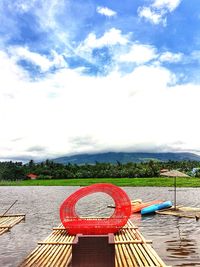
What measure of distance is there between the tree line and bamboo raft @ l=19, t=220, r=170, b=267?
228ft

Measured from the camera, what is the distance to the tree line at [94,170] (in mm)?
88375

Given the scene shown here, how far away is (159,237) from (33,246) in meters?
6.12

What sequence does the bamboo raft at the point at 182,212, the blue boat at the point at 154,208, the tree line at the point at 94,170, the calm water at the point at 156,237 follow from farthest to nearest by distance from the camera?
the tree line at the point at 94,170 < the blue boat at the point at 154,208 < the bamboo raft at the point at 182,212 < the calm water at the point at 156,237

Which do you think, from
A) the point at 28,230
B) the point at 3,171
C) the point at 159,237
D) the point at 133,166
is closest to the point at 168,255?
the point at 159,237

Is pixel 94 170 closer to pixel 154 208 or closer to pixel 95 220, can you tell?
pixel 154 208

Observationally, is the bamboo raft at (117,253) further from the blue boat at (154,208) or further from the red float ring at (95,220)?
the blue boat at (154,208)

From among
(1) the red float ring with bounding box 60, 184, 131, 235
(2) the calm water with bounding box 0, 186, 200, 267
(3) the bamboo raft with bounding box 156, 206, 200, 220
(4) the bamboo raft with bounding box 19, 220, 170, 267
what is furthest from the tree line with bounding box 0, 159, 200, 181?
(4) the bamboo raft with bounding box 19, 220, 170, 267

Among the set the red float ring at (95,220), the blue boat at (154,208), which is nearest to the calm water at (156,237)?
the blue boat at (154,208)

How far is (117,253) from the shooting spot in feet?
43.1

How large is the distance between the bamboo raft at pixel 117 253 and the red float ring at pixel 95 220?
0.46 meters

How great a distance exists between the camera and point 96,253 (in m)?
11.2

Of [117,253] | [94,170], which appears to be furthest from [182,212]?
[94,170]

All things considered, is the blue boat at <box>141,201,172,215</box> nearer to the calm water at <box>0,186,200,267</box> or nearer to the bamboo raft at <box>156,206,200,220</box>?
the bamboo raft at <box>156,206,200,220</box>

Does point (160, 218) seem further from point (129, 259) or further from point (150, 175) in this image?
point (150, 175)
